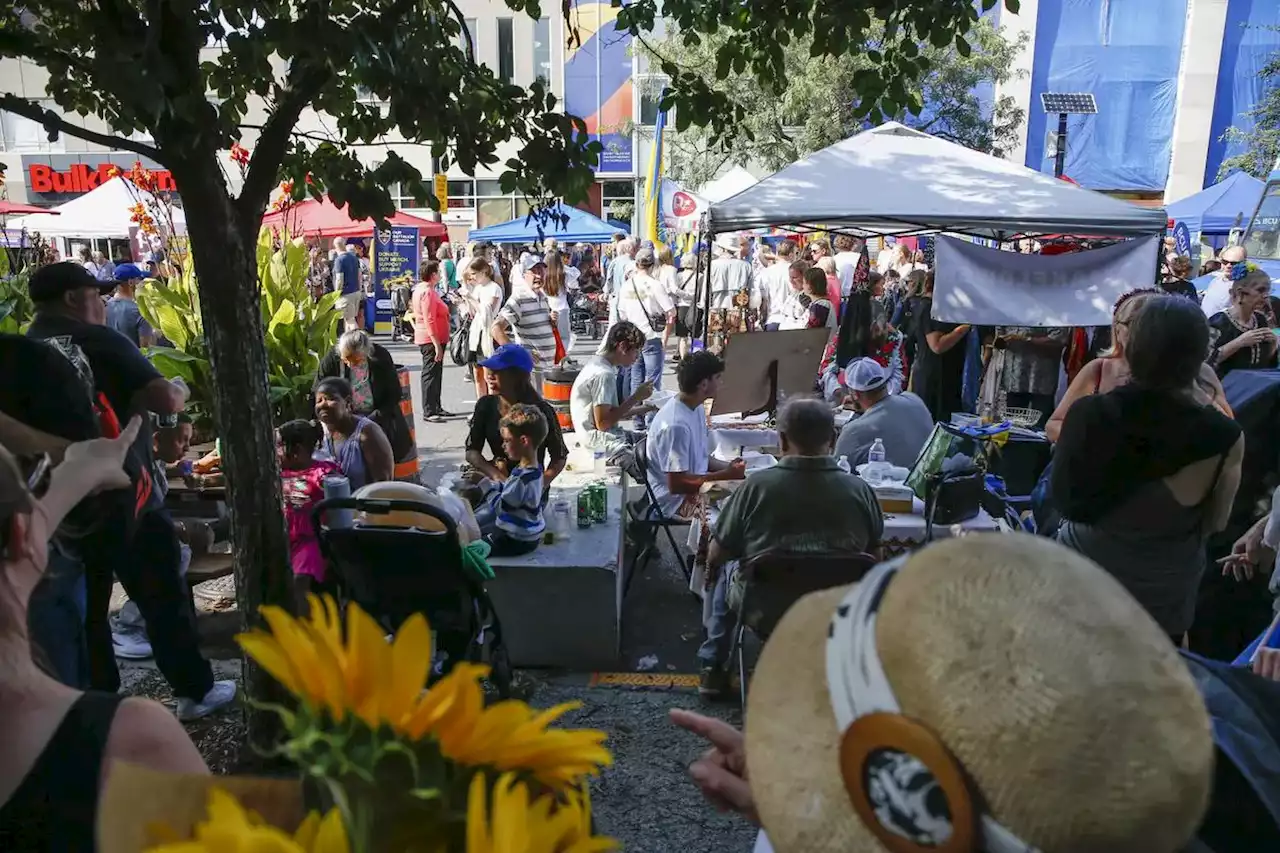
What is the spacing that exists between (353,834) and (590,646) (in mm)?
3548

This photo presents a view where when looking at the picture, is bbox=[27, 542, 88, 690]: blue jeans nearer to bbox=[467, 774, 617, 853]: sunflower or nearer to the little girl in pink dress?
the little girl in pink dress

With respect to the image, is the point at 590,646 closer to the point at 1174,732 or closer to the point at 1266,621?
the point at 1266,621

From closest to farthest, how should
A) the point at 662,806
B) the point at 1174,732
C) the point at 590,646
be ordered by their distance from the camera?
the point at 1174,732, the point at 662,806, the point at 590,646

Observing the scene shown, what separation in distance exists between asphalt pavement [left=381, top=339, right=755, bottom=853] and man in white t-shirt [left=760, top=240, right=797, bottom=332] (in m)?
6.05

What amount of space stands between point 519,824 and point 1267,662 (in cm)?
203

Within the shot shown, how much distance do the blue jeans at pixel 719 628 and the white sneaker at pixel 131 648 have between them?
110 inches

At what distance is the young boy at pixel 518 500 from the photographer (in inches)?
159

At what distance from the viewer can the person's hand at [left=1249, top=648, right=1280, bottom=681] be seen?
1.92 m

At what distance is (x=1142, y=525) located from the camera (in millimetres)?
2707

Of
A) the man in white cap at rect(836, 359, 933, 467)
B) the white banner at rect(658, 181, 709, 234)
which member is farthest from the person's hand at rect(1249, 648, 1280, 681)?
the white banner at rect(658, 181, 709, 234)

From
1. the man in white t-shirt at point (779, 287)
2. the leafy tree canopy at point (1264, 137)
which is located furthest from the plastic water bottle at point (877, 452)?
the leafy tree canopy at point (1264, 137)

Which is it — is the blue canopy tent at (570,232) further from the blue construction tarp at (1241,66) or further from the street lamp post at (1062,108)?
the blue construction tarp at (1241,66)

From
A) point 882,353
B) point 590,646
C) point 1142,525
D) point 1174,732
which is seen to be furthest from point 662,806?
point 882,353

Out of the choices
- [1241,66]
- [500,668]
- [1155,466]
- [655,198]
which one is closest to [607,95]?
Answer: [1241,66]
